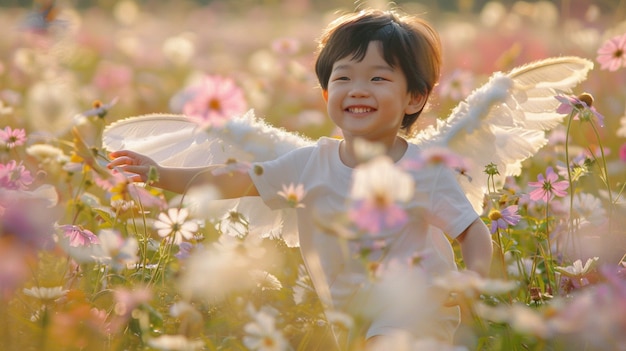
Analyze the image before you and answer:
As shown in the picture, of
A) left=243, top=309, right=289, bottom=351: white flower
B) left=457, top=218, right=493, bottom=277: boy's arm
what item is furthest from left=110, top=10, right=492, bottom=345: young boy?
left=243, top=309, right=289, bottom=351: white flower

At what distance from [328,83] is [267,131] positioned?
0.21m

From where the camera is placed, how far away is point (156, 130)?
184 cm

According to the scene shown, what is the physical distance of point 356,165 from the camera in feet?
5.29

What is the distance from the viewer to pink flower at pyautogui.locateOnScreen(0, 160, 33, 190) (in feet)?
4.66

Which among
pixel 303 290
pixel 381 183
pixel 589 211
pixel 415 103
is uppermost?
pixel 381 183

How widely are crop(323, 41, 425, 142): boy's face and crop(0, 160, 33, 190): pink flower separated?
0.55 meters

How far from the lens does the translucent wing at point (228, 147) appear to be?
69.3 inches

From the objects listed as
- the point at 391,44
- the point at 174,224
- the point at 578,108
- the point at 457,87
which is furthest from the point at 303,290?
the point at 457,87

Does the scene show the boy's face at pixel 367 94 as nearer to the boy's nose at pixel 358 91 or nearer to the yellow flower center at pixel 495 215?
the boy's nose at pixel 358 91

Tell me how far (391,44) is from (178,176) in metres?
0.45

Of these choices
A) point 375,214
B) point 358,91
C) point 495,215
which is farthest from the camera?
point 495,215

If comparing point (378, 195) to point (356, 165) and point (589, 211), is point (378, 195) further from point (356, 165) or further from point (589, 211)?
point (589, 211)

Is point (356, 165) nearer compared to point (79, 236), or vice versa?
point (79, 236)

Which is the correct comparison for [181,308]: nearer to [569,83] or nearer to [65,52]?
[569,83]
